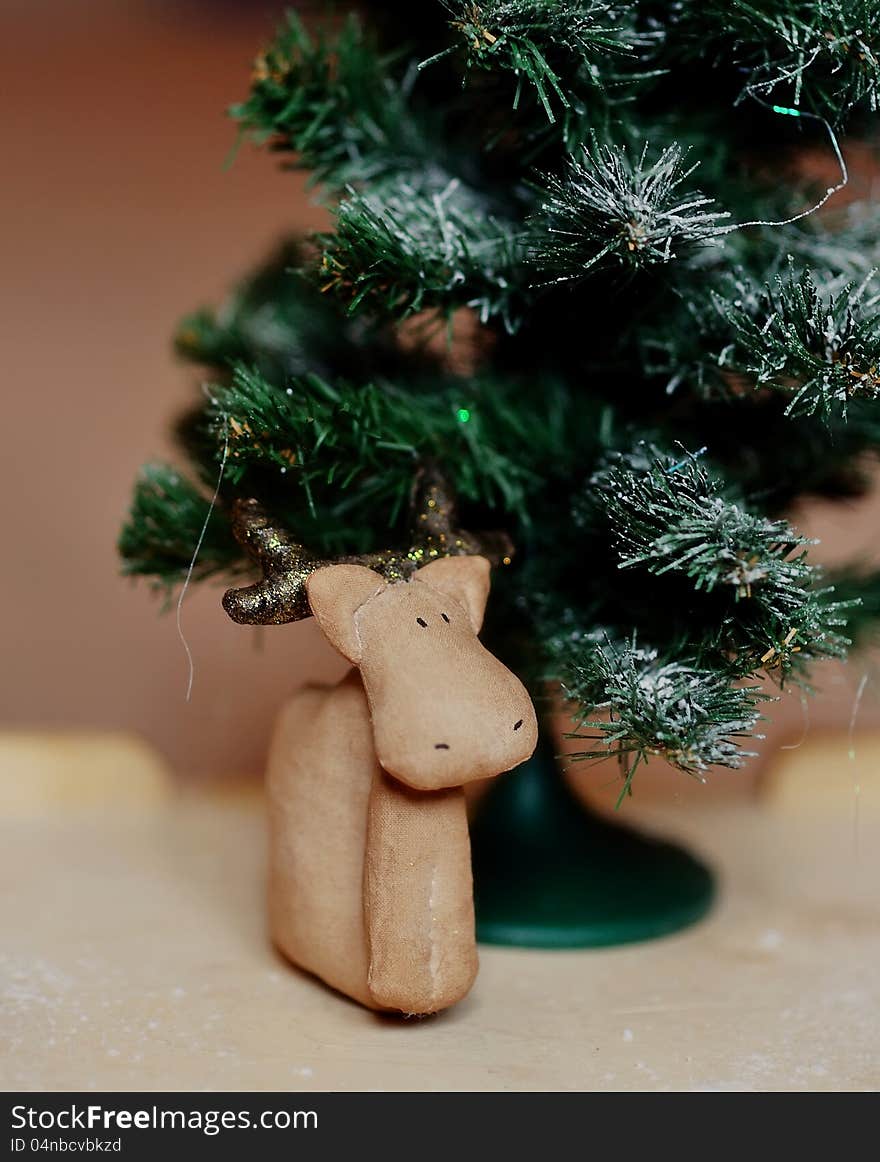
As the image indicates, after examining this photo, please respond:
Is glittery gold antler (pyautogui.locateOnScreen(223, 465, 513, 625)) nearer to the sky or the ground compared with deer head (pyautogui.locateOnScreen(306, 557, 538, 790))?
nearer to the sky

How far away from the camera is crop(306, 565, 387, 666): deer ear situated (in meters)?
0.59

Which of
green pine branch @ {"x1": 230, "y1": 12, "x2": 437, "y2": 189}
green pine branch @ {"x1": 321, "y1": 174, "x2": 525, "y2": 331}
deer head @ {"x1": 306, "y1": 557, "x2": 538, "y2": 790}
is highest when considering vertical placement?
green pine branch @ {"x1": 230, "y1": 12, "x2": 437, "y2": 189}

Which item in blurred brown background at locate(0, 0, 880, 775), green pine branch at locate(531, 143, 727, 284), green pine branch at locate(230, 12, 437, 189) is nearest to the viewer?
green pine branch at locate(531, 143, 727, 284)

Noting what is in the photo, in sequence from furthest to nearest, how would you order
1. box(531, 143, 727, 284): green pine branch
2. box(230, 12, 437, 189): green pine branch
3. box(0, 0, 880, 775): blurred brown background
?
box(0, 0, 880, 775): blurred brown background → box(230, 12, 437, 189): green pine branch → box(531, 143, 727, 284): green pine branch

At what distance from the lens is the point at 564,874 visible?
0.77 metres

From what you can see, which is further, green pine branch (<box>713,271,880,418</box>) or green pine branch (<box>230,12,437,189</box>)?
green pine branch (<box>230,12,437,189</box>)

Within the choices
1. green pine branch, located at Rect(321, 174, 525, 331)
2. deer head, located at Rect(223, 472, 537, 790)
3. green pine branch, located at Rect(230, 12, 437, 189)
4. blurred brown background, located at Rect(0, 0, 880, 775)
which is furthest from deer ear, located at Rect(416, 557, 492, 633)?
blurred brown background, located at Rect(0, 0, 880, 775)

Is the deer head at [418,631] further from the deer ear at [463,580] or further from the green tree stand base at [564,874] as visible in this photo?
the green tree stand base at [564,874]

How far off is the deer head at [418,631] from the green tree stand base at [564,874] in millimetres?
195

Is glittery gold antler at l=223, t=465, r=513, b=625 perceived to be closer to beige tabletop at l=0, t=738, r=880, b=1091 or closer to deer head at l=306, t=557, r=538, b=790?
deer head at l=306, t=557, r=538, b=790

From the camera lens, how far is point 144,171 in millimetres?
1180

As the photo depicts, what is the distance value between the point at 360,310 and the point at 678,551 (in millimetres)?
227

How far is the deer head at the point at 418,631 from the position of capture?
0.56 metres

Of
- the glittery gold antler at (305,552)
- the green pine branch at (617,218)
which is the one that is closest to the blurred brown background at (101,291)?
the glittery gold antler at (305,552)
